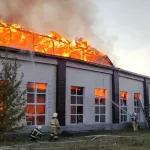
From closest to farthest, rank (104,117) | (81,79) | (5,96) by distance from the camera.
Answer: (5,96), (81,79), (104,117)

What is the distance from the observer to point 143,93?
36781 millimetres

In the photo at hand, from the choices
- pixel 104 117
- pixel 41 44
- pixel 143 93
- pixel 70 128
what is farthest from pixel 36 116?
pixel 143 93

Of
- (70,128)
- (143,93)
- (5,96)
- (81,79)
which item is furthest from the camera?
(143,93)

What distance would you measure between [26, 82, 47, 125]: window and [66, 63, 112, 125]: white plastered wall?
7.05 ft

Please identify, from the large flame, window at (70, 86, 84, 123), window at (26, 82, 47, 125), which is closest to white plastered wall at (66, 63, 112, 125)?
window at (70, 86, 84, 123)

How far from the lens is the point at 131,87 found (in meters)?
34.0

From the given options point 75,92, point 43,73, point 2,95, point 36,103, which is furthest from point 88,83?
point 2,95

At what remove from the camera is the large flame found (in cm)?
2193

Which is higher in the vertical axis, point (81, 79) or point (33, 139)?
point (81, 79)

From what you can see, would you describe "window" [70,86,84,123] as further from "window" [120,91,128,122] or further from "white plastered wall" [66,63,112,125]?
"window" [120,91,128,122]

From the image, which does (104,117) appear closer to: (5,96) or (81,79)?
(81,79)

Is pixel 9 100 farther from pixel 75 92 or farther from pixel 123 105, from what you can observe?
pixel 123 105

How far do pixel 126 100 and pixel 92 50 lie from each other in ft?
21.4

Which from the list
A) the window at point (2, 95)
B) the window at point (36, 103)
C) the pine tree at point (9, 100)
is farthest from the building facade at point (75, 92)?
the window at point (2, 95)
